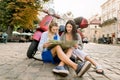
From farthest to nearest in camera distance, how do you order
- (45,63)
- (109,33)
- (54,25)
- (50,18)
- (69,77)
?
(109,33)
(50,18)
(45,63)
(54,25)
(69,77)

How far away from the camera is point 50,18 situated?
7.49 metres

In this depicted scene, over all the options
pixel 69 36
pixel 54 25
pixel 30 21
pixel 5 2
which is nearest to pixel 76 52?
pixel 69 36

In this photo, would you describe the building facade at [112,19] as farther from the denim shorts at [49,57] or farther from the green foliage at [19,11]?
the denim shorts at [49,57]

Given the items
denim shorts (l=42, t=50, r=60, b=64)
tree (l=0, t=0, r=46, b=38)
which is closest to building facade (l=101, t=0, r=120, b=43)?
tree (l=0, t=0, r=46, b=38)

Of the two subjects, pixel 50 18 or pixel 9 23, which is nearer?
pixel 50 18

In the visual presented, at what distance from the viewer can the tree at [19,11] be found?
106 ft

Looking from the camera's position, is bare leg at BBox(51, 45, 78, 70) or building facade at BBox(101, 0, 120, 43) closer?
bare leg at BBox(51, 45, 78, 70)

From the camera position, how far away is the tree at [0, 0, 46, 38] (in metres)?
32.2

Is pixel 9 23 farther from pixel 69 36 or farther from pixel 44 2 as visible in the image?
pixel 69 36

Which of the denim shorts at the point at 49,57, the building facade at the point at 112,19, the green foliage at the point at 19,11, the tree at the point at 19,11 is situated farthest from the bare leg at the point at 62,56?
the building facade at the point at 112,19

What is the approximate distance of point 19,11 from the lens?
33.0 metres

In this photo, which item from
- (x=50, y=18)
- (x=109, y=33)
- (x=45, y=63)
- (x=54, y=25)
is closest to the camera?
(x=54, y=25)

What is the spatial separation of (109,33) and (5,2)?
37662 millimetres

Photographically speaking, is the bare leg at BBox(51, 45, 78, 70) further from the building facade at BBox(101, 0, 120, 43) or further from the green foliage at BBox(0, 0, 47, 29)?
the building facade at BBox(101, 0, 120, 43)
